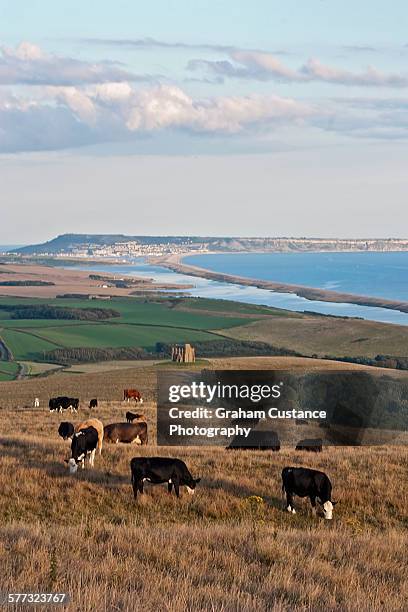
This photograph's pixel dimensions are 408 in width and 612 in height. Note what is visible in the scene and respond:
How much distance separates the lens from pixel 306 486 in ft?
56.9

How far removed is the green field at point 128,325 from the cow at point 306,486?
7066 centimetres

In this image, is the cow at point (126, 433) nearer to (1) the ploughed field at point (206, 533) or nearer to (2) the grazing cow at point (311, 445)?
(1) the ploughed field at point (206, 533)

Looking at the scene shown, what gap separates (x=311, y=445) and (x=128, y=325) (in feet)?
306

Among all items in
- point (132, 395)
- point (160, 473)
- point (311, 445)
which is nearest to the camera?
point (160, 473)

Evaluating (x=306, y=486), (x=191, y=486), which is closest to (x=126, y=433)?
(x=191, y=486)

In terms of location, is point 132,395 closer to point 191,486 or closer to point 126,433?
point 126,433

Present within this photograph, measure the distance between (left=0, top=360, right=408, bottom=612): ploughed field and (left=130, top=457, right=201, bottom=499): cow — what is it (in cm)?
29

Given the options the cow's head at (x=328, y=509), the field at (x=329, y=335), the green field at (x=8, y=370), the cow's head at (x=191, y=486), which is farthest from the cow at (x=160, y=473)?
the field at (x=329, y=335)

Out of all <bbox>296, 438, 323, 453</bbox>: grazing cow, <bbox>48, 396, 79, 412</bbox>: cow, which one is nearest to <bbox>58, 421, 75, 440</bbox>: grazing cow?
<bbox>296, 438, 323, 453</bbox>: grazing cow

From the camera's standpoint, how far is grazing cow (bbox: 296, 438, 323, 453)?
25.4 metres

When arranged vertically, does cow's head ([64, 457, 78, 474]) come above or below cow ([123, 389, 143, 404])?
above

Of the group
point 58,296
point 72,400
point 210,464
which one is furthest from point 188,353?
point 58,296

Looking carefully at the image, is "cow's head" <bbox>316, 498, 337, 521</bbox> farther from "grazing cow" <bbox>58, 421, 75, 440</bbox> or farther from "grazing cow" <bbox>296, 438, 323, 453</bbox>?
"grazing cow" <bbox>58, 421, 75, 440</bbox>

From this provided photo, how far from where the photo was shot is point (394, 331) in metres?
108
